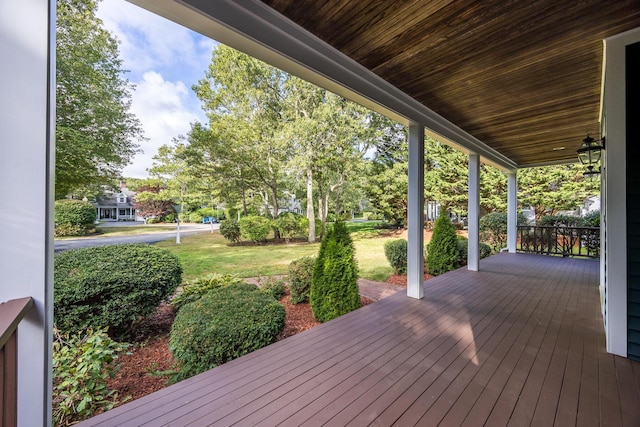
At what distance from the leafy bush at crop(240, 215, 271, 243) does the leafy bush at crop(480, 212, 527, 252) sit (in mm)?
8499

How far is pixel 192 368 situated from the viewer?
226cm

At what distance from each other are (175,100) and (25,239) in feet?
32.1

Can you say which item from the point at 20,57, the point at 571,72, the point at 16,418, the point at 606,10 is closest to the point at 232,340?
the point at 16,418

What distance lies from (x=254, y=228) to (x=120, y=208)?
208 inches

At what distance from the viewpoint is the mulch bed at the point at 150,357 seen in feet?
7.67

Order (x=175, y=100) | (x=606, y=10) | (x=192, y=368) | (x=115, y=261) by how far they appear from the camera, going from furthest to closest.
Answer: (x=175, y=100)
(x=115, y=261)
(x=192, y=368)
(x=606, y=10)

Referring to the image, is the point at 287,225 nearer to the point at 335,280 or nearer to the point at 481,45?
the point at 335,280

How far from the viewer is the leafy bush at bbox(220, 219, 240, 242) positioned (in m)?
10.5

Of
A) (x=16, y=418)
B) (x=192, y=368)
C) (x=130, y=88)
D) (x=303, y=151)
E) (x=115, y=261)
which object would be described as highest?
(x=130, y=88)

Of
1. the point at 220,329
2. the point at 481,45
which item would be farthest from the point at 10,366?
the point at 481,45

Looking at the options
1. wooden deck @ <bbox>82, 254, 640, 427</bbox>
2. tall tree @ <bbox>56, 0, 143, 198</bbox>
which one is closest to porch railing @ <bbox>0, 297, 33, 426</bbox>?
wooden deck @ <bbox>82, 254, 640, 427</bbox>

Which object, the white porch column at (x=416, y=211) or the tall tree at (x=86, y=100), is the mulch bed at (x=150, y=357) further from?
the tall tree at (x=86, y=100)

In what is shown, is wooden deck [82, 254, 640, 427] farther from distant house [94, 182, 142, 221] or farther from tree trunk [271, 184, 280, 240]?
distant house [94, 182, 142, 221]

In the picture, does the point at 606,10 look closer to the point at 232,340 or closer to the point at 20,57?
the point at 20,57
